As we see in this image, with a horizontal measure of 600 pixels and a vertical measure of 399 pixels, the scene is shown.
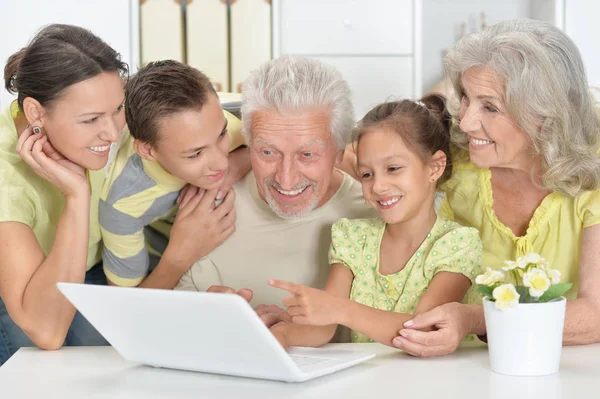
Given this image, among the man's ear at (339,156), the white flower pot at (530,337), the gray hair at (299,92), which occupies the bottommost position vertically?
→ the white flower pot at (530,337)

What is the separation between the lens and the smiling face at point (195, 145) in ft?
6.03

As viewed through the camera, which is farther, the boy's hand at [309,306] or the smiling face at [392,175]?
the smiling face at [392,175]

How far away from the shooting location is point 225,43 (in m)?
3.74

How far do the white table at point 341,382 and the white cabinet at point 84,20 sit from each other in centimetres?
241


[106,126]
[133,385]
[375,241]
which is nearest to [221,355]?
[133,385]

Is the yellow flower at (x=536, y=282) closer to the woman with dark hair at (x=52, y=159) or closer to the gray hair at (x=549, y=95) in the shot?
the gray hair at (x=549, y=95)

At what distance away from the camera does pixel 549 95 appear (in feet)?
5.24

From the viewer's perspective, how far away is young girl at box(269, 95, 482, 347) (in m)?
1.64

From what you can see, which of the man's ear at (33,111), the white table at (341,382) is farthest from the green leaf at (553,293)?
the man's ear at (33,111)

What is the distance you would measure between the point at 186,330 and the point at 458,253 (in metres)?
0.61

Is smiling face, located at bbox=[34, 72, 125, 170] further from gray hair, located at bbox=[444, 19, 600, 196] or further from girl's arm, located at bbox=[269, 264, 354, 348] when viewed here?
gray hair, located at bbox=[444, 19, 600, 196]

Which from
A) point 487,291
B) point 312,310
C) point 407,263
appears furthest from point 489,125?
point 312,310

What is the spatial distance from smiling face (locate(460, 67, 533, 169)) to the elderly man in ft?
1.03

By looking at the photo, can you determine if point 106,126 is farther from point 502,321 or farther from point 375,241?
point 502,321
